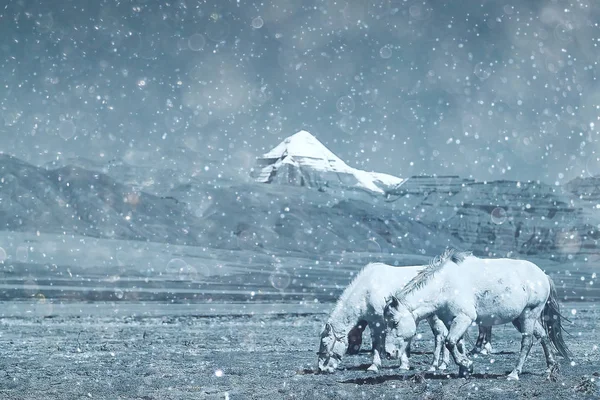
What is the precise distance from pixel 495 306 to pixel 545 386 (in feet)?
5.01

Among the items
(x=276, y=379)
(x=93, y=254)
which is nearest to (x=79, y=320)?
(x=276, y=379)

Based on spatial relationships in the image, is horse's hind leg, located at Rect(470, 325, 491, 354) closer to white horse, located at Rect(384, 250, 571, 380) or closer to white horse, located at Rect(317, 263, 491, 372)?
white horse, located at Rect(317, 263, 491, 372)

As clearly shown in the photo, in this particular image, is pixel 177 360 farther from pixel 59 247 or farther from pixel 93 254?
pixel 59 247

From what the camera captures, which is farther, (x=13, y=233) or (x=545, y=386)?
(x=13, y=233)

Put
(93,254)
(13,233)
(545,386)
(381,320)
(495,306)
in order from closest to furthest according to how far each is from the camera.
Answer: (545,386)
(495,306)
(381,320)
(93,254)
(13,233)

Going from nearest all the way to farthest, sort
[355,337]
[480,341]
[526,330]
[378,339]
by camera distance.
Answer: [526,330] < [378,339] < [355,337] < [480,341]

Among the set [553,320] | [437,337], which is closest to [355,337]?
[437,337]

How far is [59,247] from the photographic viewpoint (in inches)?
6014

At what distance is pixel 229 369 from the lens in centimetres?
1345

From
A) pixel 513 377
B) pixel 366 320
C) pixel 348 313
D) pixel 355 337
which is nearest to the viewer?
pixel 513 377

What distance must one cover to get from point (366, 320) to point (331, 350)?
114cm

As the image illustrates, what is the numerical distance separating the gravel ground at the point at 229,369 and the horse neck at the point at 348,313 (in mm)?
855

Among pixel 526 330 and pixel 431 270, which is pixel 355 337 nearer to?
pixel 431 270

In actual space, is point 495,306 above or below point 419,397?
above
